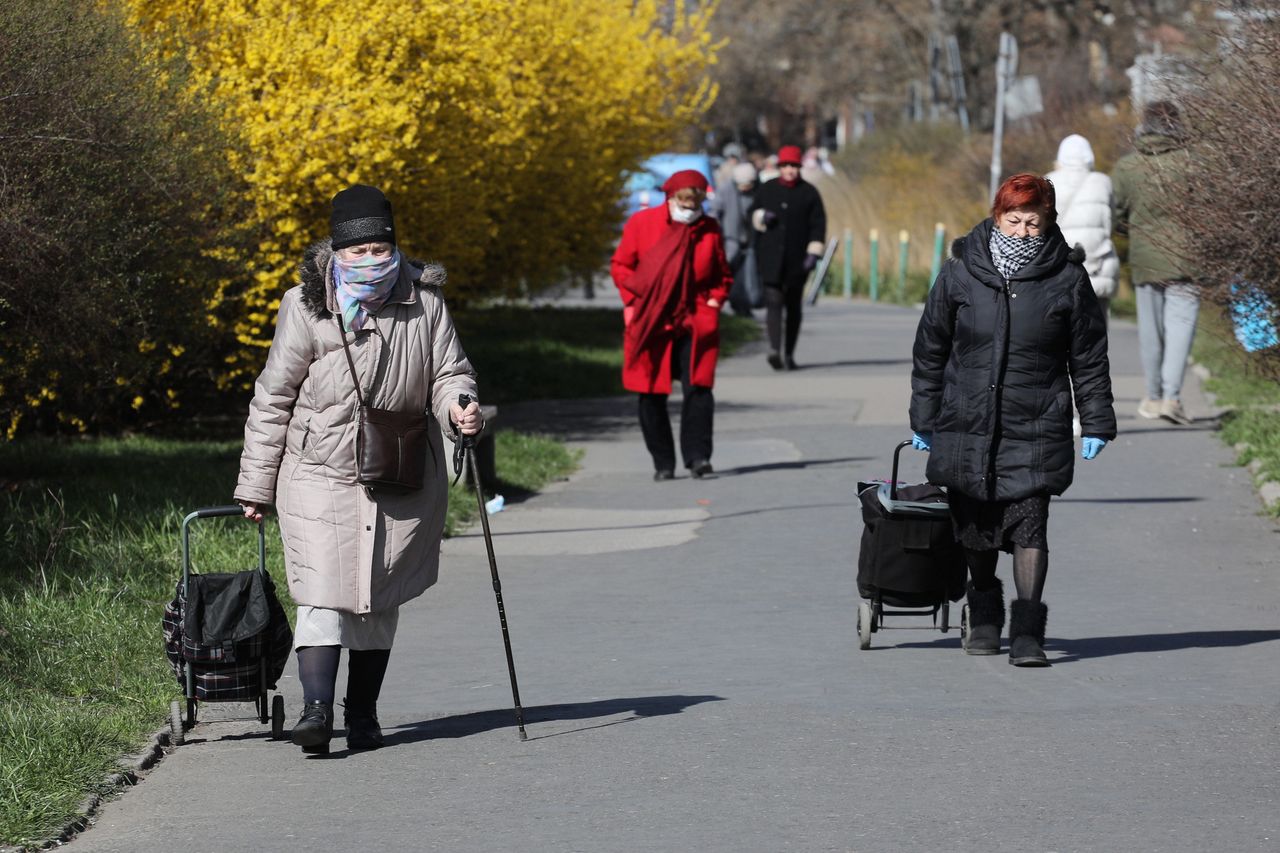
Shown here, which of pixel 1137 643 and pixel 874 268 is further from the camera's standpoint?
pixel 874 268

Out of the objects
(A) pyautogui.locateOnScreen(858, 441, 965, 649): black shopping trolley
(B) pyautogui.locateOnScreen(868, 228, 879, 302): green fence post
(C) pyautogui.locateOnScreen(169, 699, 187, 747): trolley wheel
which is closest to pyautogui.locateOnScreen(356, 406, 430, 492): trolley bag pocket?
(C) pyautogui.locateOnScreen(169, 699, 187, 747): trolley wheel

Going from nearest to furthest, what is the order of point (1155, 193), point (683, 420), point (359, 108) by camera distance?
point (1155, 193)
point (683, 420)
point (359, 108)

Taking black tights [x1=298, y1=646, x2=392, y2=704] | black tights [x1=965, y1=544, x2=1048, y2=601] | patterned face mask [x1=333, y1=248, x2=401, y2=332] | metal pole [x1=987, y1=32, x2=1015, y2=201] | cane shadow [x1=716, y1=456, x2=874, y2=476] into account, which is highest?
metal pole [x1=987, y1=32, x2=1015, y2=201]

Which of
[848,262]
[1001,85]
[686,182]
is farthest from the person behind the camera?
[848,262]

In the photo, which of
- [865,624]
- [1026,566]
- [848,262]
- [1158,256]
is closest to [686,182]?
[1158,256]

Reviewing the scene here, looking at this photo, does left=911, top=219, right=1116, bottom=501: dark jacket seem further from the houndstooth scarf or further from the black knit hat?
the black knit hat

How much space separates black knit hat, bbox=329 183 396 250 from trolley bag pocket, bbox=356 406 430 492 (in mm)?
472

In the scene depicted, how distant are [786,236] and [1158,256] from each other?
5724 mm

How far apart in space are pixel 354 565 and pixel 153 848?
1.16 meters

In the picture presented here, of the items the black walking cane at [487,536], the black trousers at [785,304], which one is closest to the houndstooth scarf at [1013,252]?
the black walking cane at [487,536]

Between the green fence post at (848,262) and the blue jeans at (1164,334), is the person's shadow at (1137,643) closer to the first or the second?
the blue jeans at (1164,334)

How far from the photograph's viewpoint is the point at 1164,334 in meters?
14.5

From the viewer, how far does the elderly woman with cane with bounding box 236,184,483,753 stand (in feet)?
20.7

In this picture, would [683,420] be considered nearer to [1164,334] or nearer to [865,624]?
[1164,334]
